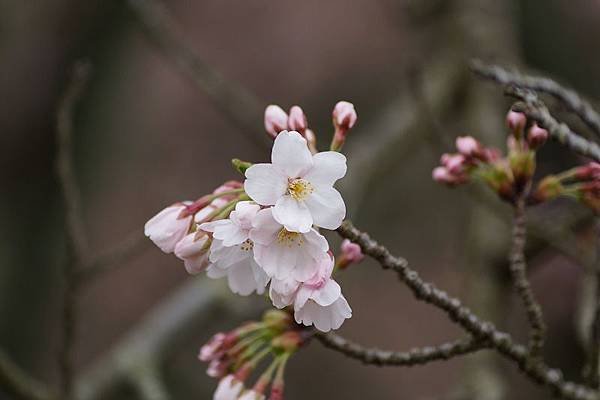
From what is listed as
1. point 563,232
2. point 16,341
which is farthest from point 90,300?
point 563,232

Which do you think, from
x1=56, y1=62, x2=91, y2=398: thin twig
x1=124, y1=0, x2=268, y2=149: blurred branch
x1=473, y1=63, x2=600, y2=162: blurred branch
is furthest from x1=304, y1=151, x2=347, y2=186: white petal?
x1=124, y1=0, x2=268, y2=149: blurred branch

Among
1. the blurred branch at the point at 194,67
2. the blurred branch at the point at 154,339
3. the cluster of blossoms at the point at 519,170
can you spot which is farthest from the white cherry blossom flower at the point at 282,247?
the blurred branch at the point at 194,67

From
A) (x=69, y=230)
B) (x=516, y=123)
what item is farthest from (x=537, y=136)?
(x=69, y=230)

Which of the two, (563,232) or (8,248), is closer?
(563,232)

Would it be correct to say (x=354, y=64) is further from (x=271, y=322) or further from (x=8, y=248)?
(x=271, y=322)

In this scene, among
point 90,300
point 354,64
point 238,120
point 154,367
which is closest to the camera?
point 154,367

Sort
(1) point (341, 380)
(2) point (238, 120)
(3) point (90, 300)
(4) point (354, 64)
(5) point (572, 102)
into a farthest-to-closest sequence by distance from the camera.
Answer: (4) point (354, 64), (3) point (90, 300), (1) point (341, 380), (2) point (238, 120), (5) point (572, 102)

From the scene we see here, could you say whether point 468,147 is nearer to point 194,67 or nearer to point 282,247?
point 282,247
